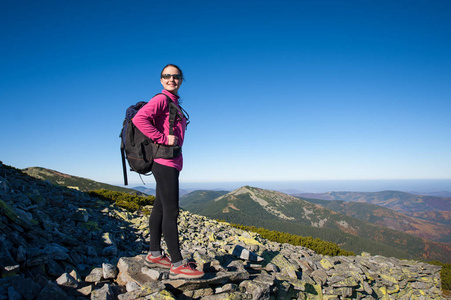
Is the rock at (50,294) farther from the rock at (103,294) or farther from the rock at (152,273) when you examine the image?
the rock at (152,273)

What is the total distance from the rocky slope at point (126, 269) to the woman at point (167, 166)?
1.81 ft

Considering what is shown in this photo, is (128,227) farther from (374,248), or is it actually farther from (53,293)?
(374,248)

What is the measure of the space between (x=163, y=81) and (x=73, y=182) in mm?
71227

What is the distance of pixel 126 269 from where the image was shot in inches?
166

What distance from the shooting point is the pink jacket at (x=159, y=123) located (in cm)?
345

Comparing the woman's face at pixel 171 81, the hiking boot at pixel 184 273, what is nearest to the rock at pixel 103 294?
the hiking boot at pixel 184 273

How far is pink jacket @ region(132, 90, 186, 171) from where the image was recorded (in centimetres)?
345

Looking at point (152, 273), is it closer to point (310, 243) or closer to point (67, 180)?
point (310, 243)

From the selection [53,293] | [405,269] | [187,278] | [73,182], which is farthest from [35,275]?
[73,182]

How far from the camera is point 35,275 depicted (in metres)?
3.77

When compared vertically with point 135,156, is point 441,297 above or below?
below

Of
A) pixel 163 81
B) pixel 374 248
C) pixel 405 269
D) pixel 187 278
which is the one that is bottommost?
pixel 374 248

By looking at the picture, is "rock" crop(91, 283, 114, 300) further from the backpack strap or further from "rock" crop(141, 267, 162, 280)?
the backpack strap

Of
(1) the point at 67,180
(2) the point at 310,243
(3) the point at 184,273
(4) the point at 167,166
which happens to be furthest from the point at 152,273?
(1) the point at 67,180
